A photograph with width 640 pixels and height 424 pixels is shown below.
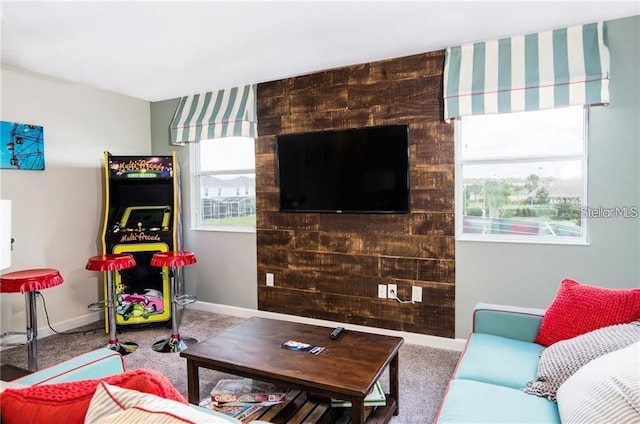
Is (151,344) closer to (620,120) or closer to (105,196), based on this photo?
(105,196)

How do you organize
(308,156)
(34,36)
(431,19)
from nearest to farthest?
(431,19), (34,36), (308,156)

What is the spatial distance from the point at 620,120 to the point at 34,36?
4189mm

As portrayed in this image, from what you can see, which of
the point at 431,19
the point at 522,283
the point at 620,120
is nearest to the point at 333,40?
the point at 431,19

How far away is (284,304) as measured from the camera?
391 centimetres

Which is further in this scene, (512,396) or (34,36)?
(34,36)

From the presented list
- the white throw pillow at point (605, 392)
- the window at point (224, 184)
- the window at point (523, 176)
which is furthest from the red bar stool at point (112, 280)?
the white throw pillow at point (605, 392)

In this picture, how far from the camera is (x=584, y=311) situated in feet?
6.39

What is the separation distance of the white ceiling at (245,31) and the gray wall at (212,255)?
3.28 ft

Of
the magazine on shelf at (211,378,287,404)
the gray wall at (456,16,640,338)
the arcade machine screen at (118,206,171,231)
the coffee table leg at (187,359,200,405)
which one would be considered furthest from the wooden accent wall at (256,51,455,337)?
the coffee table leg at (187,359,200,405)

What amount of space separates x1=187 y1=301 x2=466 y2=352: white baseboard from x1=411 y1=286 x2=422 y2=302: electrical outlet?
1.00ft

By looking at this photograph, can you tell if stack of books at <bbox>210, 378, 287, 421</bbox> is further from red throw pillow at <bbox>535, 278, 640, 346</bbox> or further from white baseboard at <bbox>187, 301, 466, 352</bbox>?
red throw pillow at <bbox>535, 278, 640, 346</bbox>

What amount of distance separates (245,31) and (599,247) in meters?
2.95

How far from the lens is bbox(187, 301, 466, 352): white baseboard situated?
321 centimetres

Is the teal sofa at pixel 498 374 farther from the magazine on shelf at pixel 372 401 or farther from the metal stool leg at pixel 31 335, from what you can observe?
the metal stool leg at pixel 31 335
